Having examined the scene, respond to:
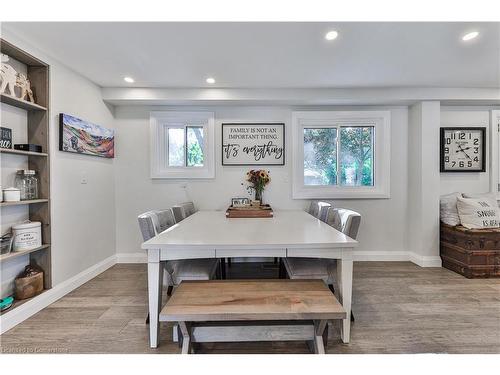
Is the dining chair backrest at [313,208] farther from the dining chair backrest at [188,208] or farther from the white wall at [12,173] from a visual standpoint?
the white wall at [12,173]

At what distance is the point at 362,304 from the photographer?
2.26 metres

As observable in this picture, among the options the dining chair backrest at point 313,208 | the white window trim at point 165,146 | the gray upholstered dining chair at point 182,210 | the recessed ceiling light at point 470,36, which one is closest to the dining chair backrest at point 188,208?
the gray upholstered dining chair at point 182,210

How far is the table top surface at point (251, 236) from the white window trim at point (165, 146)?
121 centimetres

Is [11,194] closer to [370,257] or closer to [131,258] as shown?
[131,258]

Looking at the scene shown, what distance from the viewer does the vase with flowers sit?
10.7 ft

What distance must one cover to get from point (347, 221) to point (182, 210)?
1.79 metres

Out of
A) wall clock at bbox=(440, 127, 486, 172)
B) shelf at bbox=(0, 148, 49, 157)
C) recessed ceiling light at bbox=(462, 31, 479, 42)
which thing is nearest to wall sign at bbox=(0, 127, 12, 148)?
shelf at bbox=(0, 148, 49, 157)

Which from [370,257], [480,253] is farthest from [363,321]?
[480,253]

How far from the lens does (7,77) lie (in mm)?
1958

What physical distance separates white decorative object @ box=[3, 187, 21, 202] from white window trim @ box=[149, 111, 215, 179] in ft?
5.07

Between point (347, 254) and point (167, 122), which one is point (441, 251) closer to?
point (347, 254)

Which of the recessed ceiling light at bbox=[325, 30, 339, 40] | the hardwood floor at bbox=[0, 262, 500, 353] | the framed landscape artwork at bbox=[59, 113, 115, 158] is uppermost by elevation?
the recessed ceiling light at bbox=[325, 30, 339, 40]

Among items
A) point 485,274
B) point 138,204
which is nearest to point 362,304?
point 485,274

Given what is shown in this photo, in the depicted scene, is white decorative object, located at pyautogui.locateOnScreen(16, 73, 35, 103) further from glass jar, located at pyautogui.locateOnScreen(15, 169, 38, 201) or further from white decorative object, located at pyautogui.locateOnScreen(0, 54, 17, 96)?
A: glass jar, located at pyautogui.locateOnScreen(15, 169, 38, 201)
